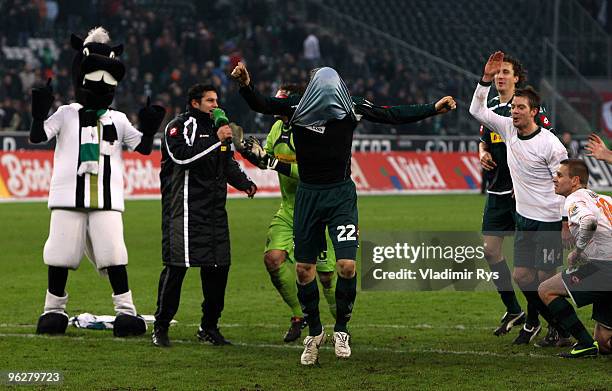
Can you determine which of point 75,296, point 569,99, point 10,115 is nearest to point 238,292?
Answer: point 75,296

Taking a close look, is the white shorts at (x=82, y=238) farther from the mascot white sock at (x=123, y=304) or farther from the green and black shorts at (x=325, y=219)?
the green and black shorts at (x=325, y=219)

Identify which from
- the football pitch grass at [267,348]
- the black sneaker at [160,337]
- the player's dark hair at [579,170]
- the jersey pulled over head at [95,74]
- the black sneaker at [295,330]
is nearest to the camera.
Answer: the football pitch grass at [267,348]

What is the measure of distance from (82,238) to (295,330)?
2.09 m

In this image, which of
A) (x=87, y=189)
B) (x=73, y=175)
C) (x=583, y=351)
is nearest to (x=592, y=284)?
(x=583, y=351)

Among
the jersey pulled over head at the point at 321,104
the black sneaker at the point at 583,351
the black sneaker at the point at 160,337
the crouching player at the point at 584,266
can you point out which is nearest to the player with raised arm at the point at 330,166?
the jersey pulled over head at the point at 321,104

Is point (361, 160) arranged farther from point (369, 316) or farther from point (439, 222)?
point (369, 316)

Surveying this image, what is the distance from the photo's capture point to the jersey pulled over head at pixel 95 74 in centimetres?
1054

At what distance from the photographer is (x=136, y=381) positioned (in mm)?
8148

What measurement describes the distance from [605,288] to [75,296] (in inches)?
257

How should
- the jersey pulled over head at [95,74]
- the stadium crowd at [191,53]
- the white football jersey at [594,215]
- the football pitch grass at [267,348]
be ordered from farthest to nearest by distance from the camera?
the stadium crowd at [191,53], the jersey pulled over head at [95,74], the white football jersey at [594,215], the football pitch grass at [267,348]

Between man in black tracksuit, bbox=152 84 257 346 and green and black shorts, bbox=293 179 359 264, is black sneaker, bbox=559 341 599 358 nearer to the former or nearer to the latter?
green and black shorts, bbox=293 179 359 264

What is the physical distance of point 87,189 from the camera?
34.1 ft

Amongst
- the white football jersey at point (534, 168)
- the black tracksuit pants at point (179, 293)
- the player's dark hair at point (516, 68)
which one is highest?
the player's dark hair at point (516, 68)

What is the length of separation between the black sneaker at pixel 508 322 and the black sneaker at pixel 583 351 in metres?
1.34
